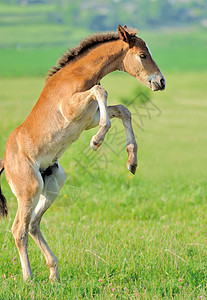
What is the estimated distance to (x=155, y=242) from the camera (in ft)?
19.9

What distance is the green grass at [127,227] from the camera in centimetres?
490

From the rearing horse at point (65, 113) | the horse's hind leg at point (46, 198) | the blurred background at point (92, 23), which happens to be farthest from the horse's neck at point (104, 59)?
the blurred background at point (92, 23)

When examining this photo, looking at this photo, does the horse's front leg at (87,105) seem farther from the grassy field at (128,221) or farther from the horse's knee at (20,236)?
the grassy field at (128,221)

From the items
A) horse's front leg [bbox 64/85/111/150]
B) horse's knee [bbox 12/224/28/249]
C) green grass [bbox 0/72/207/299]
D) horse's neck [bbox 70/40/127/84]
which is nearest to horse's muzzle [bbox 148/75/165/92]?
horse's neck [bbox 70/40/127/84]

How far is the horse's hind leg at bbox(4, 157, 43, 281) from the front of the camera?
5129 millimetres

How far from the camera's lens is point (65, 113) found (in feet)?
16.5

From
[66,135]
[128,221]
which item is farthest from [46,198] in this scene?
[128,221]

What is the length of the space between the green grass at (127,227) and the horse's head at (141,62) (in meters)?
1.78

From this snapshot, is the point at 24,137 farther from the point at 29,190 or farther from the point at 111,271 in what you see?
the point at 111,271

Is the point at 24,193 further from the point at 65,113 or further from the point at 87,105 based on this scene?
the point at 87,105

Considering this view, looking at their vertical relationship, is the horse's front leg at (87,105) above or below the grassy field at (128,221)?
above

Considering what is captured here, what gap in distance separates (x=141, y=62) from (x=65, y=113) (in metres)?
0.92

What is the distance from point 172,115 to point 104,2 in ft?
247

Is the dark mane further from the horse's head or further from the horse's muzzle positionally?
the horse's muzzle
